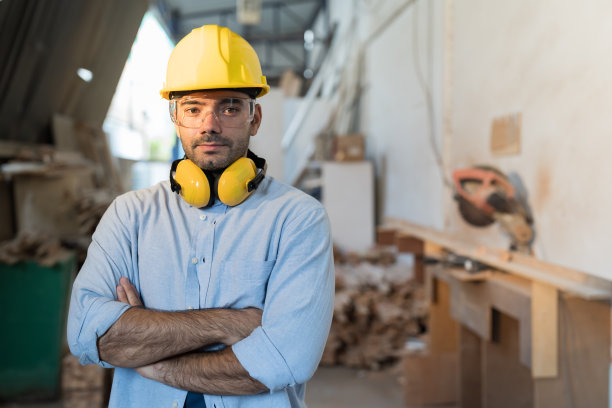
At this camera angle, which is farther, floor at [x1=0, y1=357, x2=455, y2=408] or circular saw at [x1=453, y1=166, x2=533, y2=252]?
floor at [x1=0, y1=357, x2=455, y2=408]

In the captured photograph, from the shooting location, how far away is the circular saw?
3230mm

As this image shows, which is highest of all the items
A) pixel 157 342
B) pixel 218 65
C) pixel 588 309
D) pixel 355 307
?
pixel 218 65

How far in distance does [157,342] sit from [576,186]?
2.44 metres

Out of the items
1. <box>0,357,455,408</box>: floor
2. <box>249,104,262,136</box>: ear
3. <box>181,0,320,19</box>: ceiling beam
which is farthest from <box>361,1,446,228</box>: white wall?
<box>181,0,320,19</box>: ceiling beam

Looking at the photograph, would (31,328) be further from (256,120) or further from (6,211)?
(256,120)

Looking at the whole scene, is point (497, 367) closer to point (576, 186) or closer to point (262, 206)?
point (576, 186)

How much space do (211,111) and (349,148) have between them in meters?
5.76

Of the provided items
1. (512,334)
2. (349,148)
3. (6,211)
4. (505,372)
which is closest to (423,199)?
(349,148)

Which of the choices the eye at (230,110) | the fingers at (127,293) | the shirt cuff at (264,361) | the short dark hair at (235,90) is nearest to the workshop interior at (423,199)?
the short dark hair at (235,90)

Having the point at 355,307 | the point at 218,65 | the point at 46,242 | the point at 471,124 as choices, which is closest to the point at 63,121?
the point at 46,242

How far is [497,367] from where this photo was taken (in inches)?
126

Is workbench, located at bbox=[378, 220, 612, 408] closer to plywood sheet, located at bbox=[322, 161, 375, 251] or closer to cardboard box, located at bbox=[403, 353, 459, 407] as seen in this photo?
cardboard box, located at bbox=[403, 353, 459, 407]

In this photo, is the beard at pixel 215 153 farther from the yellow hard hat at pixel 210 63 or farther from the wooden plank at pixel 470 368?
the wooden plank at pixel 470 368

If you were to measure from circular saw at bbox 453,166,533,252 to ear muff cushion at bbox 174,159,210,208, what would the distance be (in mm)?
2255
